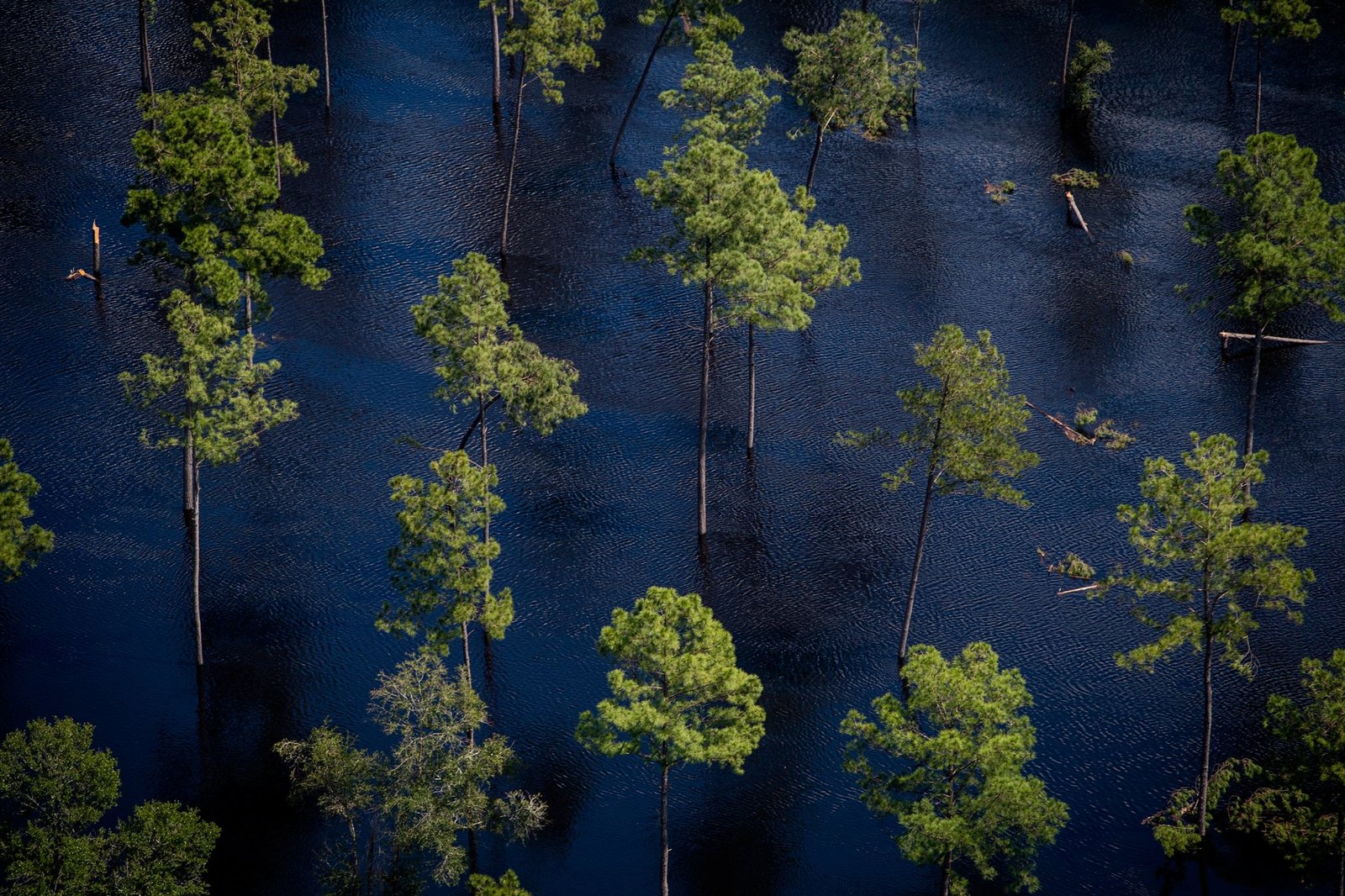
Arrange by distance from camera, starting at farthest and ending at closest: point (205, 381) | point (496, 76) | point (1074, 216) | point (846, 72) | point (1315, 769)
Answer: point (496, 76), point (1074, 216), point (846, 72), point (205, 381), point (1315, 769)

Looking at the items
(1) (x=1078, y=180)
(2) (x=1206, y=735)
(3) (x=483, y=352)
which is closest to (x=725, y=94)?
(1) (x=1078, y=180)

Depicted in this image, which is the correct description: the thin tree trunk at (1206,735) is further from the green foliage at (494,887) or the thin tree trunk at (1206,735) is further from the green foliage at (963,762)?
the green foliage at (494,887)

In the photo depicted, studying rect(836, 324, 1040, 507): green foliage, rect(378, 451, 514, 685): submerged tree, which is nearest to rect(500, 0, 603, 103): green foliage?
rect(836, 324, 1040, 507): green foliage

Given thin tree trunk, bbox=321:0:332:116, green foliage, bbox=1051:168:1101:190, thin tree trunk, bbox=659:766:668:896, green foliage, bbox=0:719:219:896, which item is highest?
thin tree trunk, bbox=321:0:332:116

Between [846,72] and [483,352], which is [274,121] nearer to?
[846,72]

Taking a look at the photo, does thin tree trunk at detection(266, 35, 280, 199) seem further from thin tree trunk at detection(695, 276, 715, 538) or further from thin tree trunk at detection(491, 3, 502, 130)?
thin tree trunk at detection(695, 276, 715, 538)
